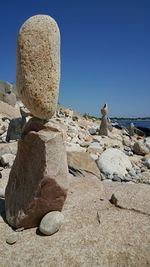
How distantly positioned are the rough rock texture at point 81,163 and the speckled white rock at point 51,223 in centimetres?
270

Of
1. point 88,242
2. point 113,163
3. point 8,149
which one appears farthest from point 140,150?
point 88,242

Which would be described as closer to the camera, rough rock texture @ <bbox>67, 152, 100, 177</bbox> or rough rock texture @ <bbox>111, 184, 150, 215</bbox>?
rough rock texture @ <bbox>111, 184, 150, 215</bbox>

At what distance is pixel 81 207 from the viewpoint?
475 cm

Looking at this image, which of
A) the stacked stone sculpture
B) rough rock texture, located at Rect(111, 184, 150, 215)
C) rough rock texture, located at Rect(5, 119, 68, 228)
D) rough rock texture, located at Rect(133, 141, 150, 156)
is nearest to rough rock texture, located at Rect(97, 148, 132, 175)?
rough rock texture, located at Rect(133, 141, 150, 156)

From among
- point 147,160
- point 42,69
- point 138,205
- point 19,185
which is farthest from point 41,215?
point 147,160

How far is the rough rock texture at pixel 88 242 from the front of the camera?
12.1 ft

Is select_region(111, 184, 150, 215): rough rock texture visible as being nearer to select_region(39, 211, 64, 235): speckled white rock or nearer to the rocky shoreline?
select_region(39, 211, 64, 235): speckled white rock

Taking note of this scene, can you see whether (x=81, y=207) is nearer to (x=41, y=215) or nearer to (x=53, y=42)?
(x=41, y=215)

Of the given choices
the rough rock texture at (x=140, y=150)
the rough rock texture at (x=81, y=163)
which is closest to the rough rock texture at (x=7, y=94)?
the rough rock texture at (x=140, y=150)

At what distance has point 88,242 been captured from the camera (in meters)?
3.96

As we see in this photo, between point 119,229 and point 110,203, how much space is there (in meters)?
0.78

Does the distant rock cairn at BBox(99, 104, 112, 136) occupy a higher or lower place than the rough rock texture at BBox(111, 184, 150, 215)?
higher

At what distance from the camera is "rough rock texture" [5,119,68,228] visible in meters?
4.33

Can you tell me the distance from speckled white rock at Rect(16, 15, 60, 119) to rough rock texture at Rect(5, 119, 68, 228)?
437 mm
